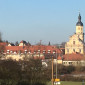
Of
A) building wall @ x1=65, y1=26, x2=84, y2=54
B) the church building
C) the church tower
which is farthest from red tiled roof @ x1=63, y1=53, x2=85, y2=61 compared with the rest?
the church tower

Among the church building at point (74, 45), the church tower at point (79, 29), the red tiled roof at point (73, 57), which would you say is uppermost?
the church tower at point (79, 29)

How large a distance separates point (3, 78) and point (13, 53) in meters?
76.1

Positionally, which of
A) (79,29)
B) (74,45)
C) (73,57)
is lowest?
(73,57)

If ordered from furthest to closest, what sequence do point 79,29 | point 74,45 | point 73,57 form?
point 79,29 < point 74,45 < point 73,57

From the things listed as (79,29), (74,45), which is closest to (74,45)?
(74,45)

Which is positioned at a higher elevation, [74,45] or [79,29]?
[79,29]

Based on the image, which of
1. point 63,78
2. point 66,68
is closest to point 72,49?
point 66,68

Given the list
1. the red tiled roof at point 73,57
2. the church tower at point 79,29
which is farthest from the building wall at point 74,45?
the red tiled roof at point 73,57

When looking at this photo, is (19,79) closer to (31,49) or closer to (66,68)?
(66,68)

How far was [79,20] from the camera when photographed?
13738cm

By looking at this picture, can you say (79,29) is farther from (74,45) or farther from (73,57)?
(73,57)

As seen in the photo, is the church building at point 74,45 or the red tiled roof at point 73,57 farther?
the church building at point 74,45

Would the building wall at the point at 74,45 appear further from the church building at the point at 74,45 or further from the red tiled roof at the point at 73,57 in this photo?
the red tiled roof at the point at 73,57

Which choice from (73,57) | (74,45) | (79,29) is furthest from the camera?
(79,29)
